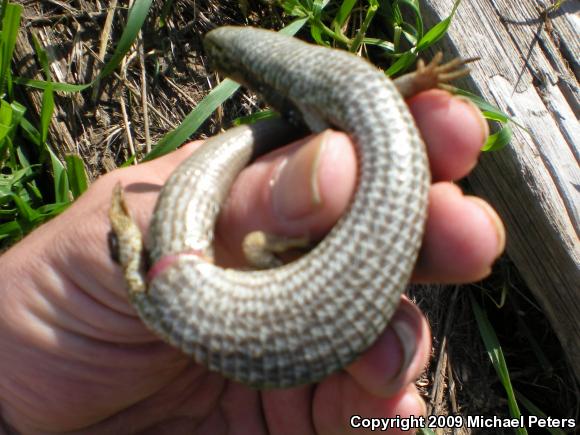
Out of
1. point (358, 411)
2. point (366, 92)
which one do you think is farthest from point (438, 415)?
point (366, 92)

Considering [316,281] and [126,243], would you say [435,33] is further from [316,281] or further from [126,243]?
[126,243]

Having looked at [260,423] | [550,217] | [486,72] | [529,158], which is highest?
[486,72]

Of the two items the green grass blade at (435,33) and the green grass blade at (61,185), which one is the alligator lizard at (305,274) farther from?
the green grass blade at (435,33)

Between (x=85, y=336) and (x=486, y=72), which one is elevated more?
(x=486, y=72)

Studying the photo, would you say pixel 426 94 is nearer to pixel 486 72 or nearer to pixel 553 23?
pixel 486 72

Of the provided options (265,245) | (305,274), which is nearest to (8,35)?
(265,245)

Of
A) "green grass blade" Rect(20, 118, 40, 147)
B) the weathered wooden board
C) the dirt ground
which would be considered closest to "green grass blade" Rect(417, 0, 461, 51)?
the weathered wooden board

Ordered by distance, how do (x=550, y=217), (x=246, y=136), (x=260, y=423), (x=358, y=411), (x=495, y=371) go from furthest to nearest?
(x=495, y=371), (x=550, y=217), (x=260, y=423), (x=358, y=411), (x=246, y=136)

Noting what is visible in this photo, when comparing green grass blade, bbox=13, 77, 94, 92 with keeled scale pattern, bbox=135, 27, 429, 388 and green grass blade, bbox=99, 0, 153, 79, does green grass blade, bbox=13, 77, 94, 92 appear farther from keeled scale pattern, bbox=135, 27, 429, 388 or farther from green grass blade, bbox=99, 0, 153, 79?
keeled scale pattern, bbox=135, 27, 429, 388
